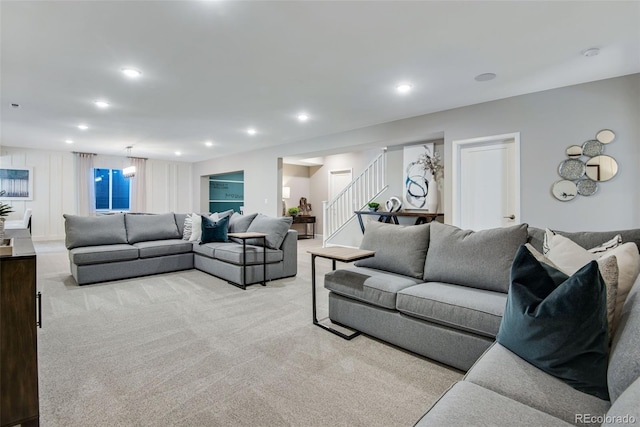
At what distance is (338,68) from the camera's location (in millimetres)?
3293

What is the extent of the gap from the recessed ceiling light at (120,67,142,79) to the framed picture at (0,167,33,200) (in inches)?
281

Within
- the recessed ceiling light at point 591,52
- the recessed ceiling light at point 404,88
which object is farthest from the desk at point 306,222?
the recessed ceiling light at point 591,52

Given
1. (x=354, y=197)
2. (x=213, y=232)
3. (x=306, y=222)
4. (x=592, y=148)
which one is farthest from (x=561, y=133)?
(x=306, y=222)

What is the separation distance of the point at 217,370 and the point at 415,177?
476 cm

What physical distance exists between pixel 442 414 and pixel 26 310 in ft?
5.95

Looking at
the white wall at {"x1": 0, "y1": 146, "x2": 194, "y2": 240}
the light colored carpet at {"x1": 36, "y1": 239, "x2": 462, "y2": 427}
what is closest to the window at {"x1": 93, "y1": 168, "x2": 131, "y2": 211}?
the white wall at {"x1": 0, "y1": 146, "x2": 194, "y2": 240}

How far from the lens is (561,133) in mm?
3789

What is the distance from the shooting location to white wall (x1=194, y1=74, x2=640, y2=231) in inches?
135

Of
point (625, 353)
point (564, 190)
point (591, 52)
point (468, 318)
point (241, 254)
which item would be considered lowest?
point (468, 318)

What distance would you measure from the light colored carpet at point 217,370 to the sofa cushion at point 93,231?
132 centimetres

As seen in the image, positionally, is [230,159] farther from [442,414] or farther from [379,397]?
[442,414]

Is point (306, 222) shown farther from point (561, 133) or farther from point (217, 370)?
point (217, 370)

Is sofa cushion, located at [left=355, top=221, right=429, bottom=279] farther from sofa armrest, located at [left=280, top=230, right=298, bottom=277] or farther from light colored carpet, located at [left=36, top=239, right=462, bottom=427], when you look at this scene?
sofa armrest, located at [left=280, top=230, right=298, bottom=277]

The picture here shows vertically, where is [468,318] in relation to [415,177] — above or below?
below
